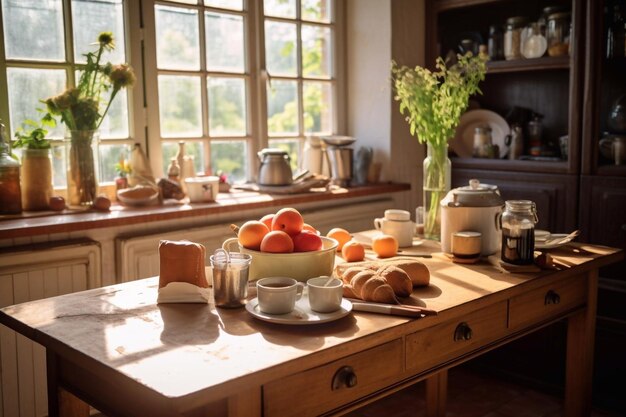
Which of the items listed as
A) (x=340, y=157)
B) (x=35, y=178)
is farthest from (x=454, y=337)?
(x=340, y=157)

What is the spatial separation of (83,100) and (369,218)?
5.30ft

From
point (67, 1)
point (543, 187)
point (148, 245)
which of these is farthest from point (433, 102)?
point (67, 1)

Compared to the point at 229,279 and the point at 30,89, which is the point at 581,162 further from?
the point at 30,89

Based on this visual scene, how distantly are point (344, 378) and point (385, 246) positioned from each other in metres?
0.82

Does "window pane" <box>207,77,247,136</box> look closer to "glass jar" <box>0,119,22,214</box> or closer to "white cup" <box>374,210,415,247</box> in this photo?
"glass jar" <box>0,119,22,214</box>

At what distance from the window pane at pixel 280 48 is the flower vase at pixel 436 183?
4.32 feet

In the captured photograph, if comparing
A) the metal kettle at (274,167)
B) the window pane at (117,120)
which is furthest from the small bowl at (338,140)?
the window pane at (117,120)

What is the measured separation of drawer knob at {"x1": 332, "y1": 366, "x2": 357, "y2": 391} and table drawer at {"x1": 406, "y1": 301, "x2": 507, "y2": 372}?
215mm

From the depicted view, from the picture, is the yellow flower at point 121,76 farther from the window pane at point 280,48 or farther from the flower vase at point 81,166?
the window pane at point 280,48

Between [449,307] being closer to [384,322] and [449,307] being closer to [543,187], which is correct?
[384,322]

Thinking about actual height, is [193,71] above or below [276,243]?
above

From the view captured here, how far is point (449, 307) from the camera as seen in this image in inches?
68.9

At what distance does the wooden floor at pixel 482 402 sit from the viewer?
3141 mm

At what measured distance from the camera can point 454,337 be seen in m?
1.83
